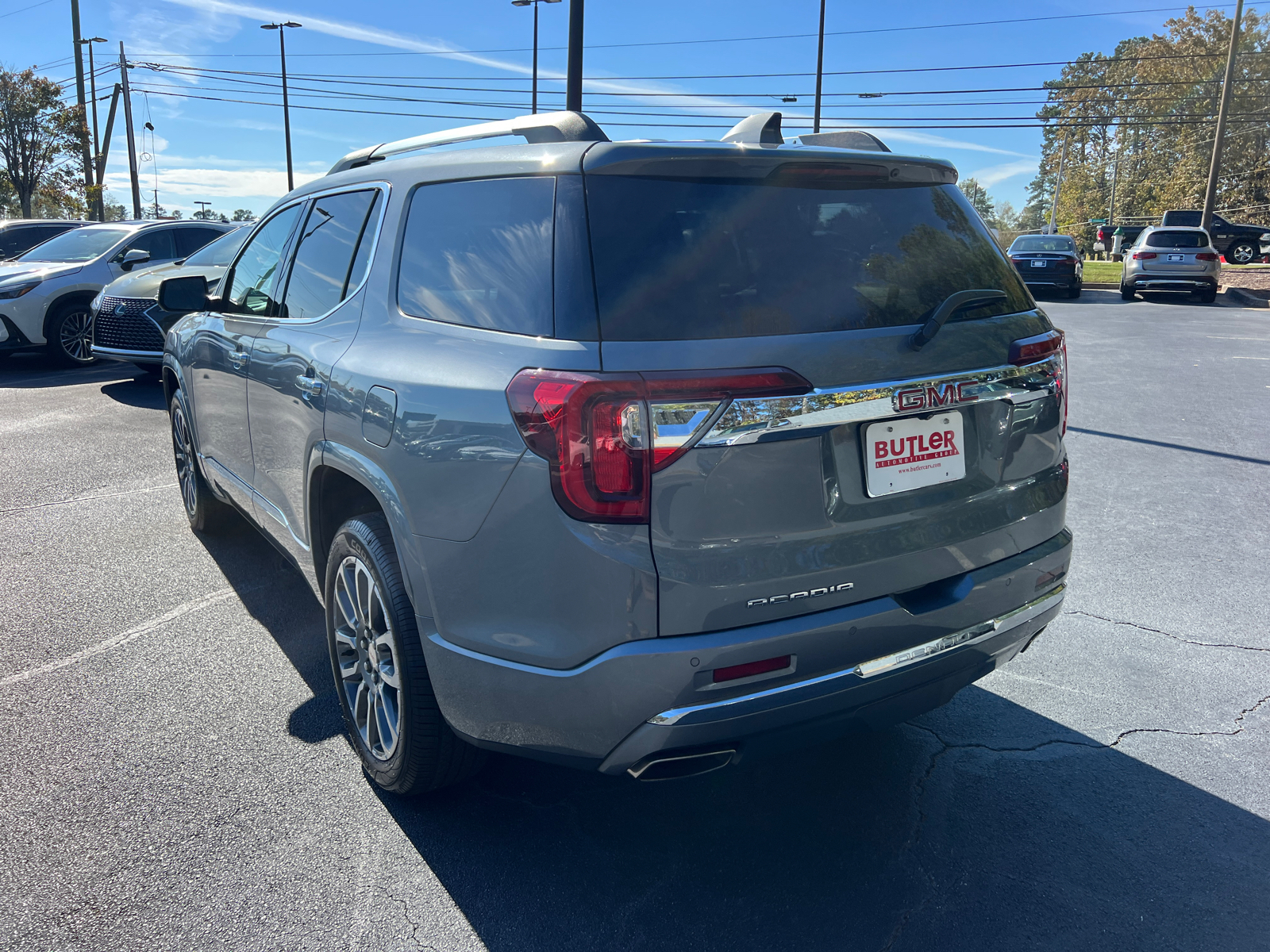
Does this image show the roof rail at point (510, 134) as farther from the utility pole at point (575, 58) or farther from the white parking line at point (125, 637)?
the utility pole at point (575, 58)

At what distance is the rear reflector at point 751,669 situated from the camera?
6.80 ft

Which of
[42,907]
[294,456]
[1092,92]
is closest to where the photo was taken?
[42,907]

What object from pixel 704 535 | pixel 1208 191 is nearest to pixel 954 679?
pixel 704 535

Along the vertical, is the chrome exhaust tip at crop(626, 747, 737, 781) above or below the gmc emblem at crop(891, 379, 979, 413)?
below

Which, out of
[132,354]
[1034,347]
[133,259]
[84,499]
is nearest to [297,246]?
[1034,347]

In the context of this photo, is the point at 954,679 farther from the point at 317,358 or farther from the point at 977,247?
the point at 317,358

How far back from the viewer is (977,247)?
2.75 meters

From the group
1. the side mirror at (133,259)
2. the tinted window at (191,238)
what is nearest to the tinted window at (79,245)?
the side mirror at (133,259)

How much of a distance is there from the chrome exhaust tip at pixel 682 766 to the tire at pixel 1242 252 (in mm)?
39136

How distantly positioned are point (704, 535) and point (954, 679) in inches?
36.7

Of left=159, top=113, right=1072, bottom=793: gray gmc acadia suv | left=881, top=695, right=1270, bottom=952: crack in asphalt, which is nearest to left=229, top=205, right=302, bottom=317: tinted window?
left=159, top=113, right=1072, bottom=793: gray gmc acadia suv

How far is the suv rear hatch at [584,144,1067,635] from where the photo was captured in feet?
6.68

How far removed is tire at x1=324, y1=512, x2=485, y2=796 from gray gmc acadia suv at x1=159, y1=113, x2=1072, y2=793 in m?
0.01

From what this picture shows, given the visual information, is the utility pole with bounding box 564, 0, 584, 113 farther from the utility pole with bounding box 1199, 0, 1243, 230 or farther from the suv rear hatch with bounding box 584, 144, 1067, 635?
the utility pole with bounding box 1199, 0, 1243, 230
